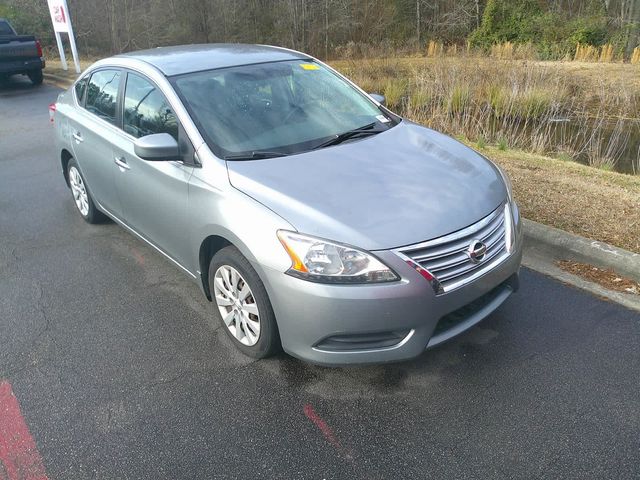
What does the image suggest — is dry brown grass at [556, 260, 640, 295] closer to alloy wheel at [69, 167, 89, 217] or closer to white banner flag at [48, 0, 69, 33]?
alloy wheel at [69, 167, 89, 217]

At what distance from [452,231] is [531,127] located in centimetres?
800

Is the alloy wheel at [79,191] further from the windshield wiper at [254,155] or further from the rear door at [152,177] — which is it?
the windshield wiper at [254,155]

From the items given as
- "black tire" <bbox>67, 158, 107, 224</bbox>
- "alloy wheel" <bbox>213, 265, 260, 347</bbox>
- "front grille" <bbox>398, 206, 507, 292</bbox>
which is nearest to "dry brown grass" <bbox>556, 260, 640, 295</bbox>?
"front grille" <bbox>398, 206, 507, 292</bbox>

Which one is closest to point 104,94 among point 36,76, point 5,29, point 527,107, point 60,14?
point 527,107

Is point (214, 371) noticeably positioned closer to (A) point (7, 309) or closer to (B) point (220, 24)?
(A) point (7, 309)

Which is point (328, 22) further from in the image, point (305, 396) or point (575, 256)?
point (305, 396)

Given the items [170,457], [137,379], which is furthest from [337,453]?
[137,379]

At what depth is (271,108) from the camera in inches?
145

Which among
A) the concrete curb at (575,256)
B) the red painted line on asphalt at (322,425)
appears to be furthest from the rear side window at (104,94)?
the concrete curb at (575,256)

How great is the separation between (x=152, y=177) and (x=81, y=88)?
1.99 metres

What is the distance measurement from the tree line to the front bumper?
791 inches

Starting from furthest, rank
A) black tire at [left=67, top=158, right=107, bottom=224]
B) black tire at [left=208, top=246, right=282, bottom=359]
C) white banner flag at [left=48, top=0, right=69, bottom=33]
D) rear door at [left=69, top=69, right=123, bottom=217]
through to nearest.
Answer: white banner flag at [left=48, top=0, right=69, bottom=33], black tire at [left=67, top=158, right=107, bottom=224], rear door at [left=69, top=69, right=123, bottom=217], black tire at [left=208, top=246, right=282, bottom=359]

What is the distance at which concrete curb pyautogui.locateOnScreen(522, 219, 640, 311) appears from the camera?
3.86 m

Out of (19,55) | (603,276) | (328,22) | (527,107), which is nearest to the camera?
(603,276)
